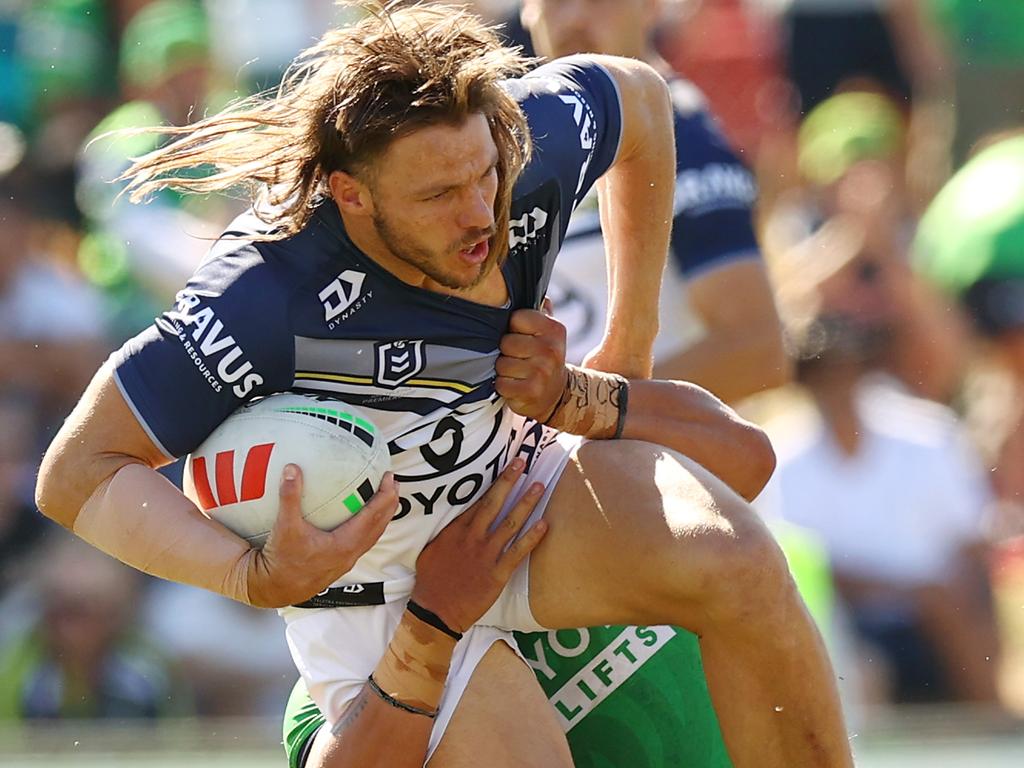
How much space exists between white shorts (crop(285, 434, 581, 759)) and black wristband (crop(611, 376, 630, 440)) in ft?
0.35

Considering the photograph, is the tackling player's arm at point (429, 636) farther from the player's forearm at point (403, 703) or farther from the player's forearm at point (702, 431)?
the player's forearm at point (702, 431)

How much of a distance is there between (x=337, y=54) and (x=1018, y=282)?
157 inches

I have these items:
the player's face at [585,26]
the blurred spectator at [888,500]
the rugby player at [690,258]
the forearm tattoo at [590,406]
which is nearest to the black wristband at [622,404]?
the forearm tattoo at [590,406]

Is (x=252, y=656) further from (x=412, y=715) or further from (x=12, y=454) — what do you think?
(x=412, y=715)

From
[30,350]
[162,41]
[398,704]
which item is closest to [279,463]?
[398,704]

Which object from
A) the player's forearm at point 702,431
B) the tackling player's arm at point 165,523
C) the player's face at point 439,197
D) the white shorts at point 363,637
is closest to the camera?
the tackling player's arm at point 165,523

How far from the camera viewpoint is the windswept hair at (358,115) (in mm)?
3131

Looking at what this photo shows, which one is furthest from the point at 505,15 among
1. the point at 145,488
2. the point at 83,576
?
the point at 145,488

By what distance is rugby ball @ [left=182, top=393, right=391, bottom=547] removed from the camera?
3.05m

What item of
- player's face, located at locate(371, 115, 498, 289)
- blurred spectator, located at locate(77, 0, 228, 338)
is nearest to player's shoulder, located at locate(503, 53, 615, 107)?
player's face, located at locate(371, 115, 498, 289)

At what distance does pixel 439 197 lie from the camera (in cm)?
315

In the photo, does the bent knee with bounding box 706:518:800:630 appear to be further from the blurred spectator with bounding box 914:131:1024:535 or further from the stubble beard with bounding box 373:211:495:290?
the blurred spectator with bounding box 914:131:1024:535

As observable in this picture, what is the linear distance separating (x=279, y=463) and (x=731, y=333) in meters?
2.26

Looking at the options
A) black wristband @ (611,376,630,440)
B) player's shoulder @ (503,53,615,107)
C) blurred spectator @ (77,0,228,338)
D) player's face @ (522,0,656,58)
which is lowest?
blurred spectator @ (77,0,228,338)
